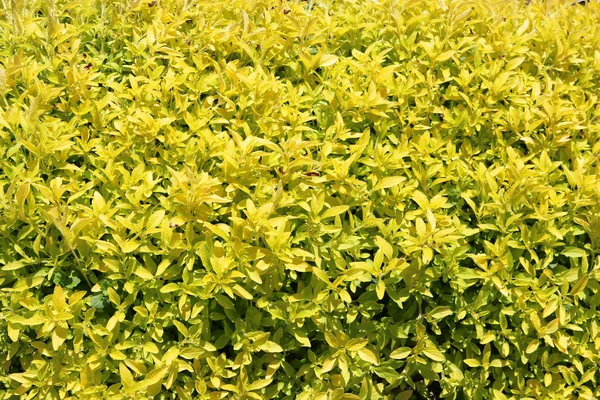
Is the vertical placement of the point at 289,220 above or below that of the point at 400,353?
above

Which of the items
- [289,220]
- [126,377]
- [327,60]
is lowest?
[126,377]

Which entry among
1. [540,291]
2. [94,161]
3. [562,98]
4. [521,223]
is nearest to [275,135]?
[94,161]

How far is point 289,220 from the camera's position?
7.23ft

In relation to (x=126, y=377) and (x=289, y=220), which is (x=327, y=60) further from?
(x=126, y=377)

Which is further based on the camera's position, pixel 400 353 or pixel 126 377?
pixel 400 353

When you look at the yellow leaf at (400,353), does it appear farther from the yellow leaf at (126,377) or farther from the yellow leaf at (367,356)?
the yellow leaf at (126,377)

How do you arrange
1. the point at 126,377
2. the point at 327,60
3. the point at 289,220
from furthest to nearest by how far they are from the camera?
the point at 327,60, the point at 289,220, the point at 126,377

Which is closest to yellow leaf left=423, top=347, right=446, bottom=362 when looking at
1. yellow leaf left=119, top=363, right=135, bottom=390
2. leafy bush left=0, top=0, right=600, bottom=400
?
leafy bush left=0, top=0, right=600, bottom=400

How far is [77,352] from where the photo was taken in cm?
215

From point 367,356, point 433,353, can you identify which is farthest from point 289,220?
point 433,353

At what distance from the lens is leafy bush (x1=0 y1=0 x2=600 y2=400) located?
7.02 feet

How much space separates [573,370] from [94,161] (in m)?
1.84

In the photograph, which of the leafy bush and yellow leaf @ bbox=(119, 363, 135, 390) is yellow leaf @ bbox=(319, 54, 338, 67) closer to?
the leafy bush

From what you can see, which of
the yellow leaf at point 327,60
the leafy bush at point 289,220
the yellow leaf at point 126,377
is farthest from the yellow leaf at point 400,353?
the yellow leaf at point 327,60
